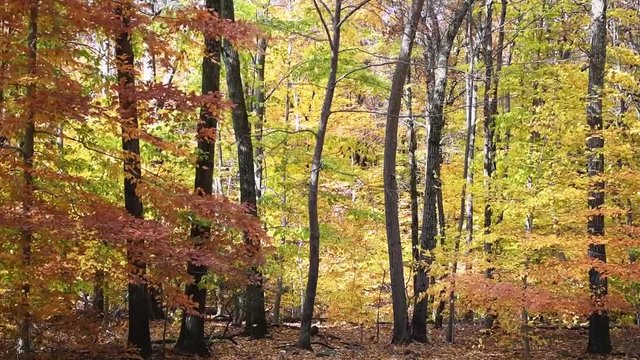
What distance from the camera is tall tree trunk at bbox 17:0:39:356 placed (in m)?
6.60

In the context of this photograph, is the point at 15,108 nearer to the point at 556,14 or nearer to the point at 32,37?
the point at 32,37

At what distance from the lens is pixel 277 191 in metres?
16.3

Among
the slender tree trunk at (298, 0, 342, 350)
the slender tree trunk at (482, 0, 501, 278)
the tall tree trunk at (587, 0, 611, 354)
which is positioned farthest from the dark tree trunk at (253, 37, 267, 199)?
the tall tree trunk at (587, 0, 611, 354)

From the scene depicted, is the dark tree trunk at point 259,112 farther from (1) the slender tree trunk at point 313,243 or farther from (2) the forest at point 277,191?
(1) the slender tree trunk at point 313,243

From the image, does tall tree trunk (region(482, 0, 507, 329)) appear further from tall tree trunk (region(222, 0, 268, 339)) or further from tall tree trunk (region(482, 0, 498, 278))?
tall tree trunk (region(222, 0, 268, 339))

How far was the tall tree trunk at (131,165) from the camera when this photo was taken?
24.3 feet

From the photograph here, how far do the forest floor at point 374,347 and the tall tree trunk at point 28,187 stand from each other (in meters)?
1.44

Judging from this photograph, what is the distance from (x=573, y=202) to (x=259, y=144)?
756cm

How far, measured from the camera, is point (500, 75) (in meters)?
16.4

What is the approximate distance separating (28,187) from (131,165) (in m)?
1.76

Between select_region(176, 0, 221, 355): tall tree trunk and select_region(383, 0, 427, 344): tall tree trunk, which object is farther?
select_region(383, 0, 427, 344): tall tree trunk

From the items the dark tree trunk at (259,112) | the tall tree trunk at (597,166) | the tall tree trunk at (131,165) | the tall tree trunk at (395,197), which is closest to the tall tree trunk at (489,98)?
the tall tree trunk at (597,166)

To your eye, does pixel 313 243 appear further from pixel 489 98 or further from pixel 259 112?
pixel 489 98

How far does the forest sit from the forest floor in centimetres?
10
